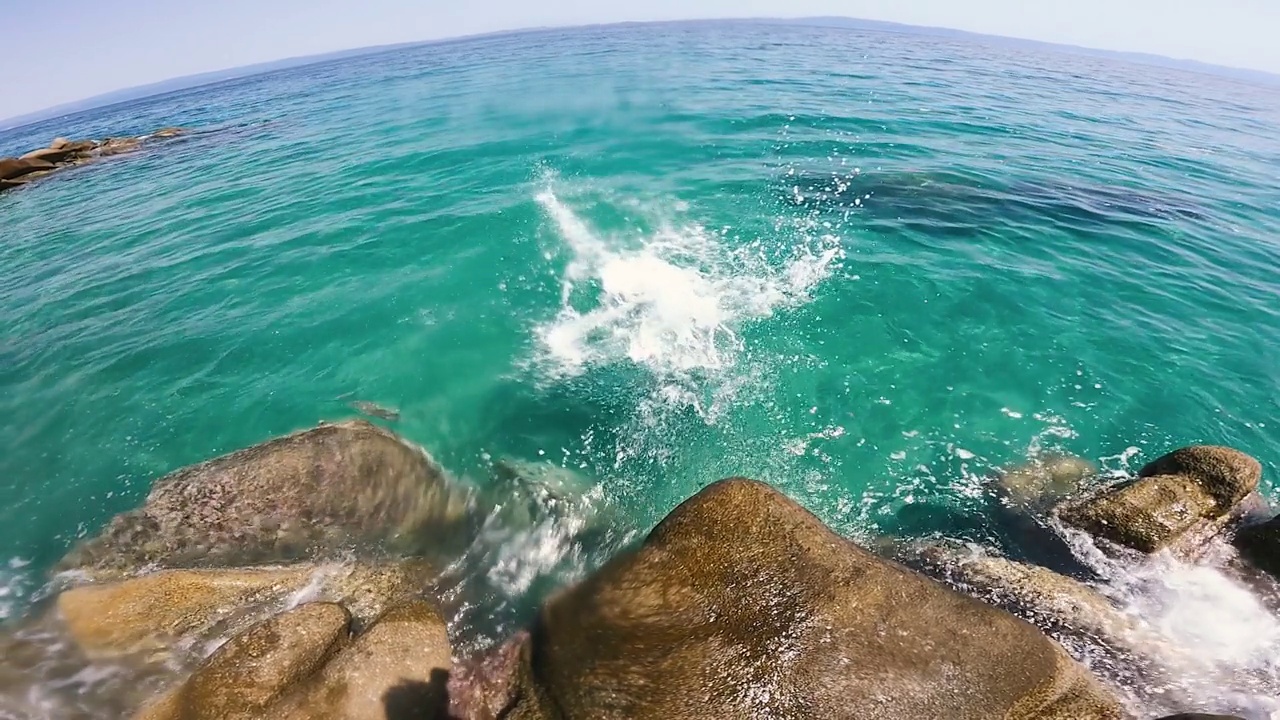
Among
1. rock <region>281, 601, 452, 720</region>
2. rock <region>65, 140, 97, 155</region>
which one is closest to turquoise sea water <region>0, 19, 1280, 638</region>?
rock <region>281, 601, 452, 720</region>

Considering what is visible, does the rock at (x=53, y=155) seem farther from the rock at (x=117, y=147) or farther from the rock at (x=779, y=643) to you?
the rock at (x=779, y=643)

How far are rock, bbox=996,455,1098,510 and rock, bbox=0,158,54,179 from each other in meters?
59.1

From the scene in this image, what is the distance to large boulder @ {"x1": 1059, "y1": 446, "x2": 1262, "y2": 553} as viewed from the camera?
9.59 m

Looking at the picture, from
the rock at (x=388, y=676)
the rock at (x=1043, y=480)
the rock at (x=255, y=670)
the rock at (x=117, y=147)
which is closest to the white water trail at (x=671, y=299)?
the rock at (x=1043, y=480)

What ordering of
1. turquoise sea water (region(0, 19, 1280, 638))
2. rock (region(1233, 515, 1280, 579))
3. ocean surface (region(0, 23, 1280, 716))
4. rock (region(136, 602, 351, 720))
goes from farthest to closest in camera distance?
turquoise sea water (region(0, 19, 1280, 638))
ocean surface (region(0, 23, 1280, 716))
rock (region(1233, 515, 1280, 579))
rock (region(136, 602, 351, 720))

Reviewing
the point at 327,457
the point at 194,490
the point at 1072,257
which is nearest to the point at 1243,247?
the point at 1072,257

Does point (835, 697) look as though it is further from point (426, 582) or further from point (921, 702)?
point (426, 582)

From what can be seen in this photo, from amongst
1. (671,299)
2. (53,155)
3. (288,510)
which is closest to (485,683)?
(288,510)

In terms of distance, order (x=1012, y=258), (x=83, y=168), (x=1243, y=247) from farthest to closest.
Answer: (x=83, y=168) → (x=1243, y=247) → (x=1012, y=258)

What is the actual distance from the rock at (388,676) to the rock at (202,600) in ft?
3.80

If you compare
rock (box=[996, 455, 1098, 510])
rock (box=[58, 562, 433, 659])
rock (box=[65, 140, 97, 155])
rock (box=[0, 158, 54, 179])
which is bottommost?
rock (box=[996, 455, 1098, 510])

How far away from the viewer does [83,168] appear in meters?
41.0

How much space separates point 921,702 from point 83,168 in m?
57.4

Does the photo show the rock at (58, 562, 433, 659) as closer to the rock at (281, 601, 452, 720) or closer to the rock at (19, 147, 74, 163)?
the rock at (281, 601, 452, 720)
